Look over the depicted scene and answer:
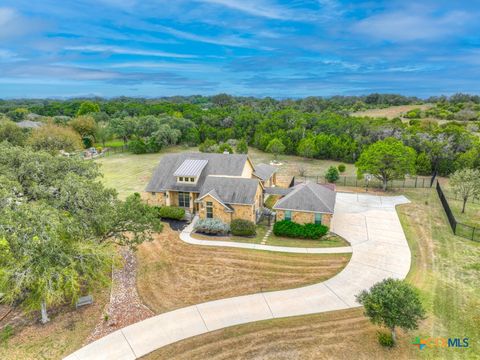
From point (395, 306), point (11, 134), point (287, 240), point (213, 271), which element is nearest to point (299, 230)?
point (287, 240)

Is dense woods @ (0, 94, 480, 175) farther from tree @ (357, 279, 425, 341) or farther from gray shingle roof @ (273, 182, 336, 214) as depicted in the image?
tree @ (357, 279, 425, 341)

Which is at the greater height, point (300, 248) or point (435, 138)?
point (435, 138)

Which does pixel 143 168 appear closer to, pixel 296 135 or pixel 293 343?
pixel 296 135

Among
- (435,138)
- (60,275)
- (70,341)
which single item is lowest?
(70,341)

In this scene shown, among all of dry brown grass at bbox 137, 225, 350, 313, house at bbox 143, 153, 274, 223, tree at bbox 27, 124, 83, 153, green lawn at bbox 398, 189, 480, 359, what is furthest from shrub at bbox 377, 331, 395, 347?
tree at bbox 27, 124, 83, 153

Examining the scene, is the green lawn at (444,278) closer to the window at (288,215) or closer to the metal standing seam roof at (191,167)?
the window at (288,215)

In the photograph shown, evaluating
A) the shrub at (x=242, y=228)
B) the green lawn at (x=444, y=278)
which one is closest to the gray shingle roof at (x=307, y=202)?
the shrub at (x=242, y=228)

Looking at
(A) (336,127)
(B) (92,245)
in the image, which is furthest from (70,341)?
Answer: (A) (336,127)

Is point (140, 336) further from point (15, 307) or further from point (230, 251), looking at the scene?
point (230, 251)
